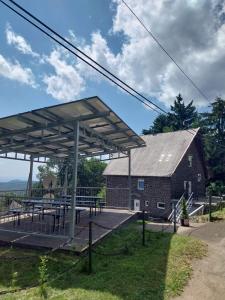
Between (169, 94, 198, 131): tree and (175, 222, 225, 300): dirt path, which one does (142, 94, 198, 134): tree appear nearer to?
(169, 94, 198, 131): tree

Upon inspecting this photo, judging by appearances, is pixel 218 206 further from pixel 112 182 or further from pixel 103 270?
pixel 103 270

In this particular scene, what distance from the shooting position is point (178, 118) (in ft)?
154

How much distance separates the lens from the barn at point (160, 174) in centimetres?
2247

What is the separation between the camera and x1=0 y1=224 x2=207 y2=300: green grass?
5371 mm

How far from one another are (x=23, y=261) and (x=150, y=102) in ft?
21.2

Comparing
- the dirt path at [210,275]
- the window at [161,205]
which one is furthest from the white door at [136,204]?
the dirt path at [210,275]

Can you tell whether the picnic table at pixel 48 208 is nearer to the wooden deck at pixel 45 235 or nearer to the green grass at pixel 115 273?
the wooden deck at pixel 45 235

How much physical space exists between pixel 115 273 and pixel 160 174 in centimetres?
1647

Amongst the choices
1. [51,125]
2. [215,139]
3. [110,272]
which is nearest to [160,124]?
[215,139]

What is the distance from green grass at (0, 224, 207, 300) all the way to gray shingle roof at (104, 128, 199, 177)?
14034mm

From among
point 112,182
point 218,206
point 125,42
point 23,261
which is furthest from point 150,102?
point 112,182

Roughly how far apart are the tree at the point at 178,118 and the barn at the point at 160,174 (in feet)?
61.1

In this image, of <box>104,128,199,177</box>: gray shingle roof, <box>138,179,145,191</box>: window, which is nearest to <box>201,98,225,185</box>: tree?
<box>104,128,199,177</box>: gray shingle roof

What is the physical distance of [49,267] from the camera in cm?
667
